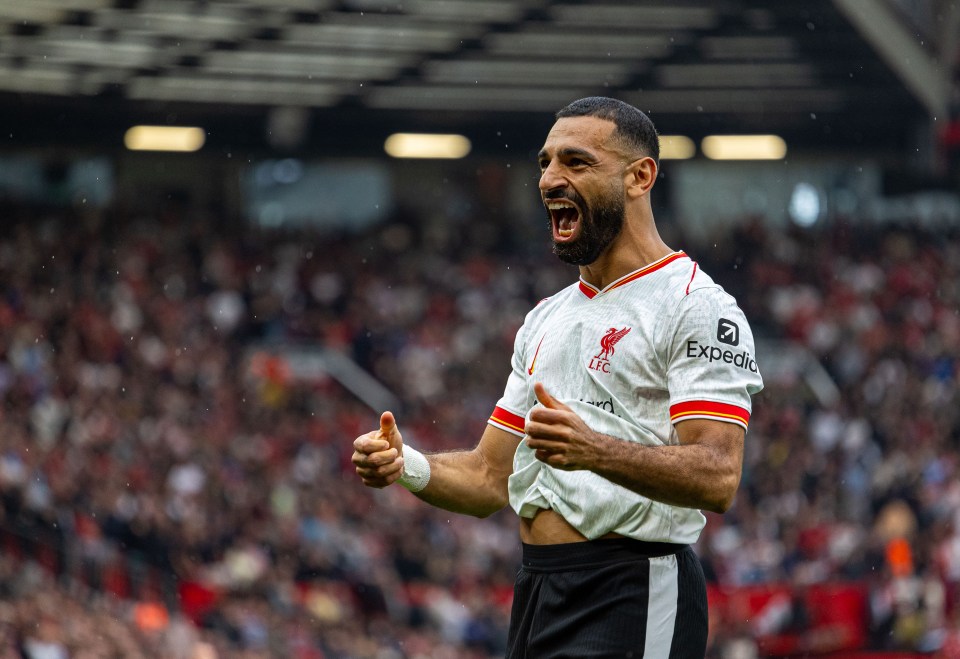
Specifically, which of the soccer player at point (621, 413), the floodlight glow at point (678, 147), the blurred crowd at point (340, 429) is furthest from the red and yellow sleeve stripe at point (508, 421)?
the floodlight glow at point (678, 147)

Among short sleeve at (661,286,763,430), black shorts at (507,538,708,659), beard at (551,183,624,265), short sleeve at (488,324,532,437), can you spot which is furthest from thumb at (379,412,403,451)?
short sleeve at (661,286,763,430)

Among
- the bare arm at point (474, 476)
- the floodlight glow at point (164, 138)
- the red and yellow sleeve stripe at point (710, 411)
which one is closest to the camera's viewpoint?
the red and yellow sleeve stripe at point (710, 411)

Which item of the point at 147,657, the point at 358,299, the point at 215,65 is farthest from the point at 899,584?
the point at 215,65

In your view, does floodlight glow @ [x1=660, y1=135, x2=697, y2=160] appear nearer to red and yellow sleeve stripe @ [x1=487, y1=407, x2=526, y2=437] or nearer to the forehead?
red and yellow sleeve stripe @ [x1=487, y1=407, x2=526, y2=437]

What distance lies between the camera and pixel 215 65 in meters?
18.6

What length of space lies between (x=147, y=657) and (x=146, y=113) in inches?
449

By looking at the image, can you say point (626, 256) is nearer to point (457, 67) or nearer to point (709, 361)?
point (709, 361)

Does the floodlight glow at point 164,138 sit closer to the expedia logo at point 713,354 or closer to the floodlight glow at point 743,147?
the floodlight glow at point 743,147

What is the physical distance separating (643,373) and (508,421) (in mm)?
541

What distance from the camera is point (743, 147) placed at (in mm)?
24453

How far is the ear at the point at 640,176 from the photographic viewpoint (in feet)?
10.5

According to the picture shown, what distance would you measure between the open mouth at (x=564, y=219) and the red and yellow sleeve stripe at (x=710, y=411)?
497mm

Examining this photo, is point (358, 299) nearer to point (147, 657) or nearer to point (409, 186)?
point (409, 186)

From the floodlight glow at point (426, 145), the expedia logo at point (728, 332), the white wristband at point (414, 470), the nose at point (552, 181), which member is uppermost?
the nose at point (552, 181)
